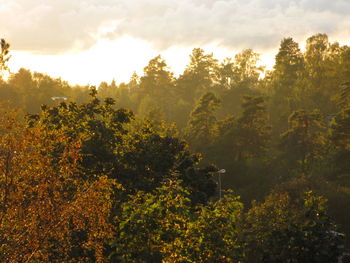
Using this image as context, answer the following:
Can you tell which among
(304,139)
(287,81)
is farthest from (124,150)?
(287,81)

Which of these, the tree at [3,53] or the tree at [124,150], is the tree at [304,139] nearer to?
the tree at [124,150]

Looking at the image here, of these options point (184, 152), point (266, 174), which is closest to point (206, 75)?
point (266, 174)

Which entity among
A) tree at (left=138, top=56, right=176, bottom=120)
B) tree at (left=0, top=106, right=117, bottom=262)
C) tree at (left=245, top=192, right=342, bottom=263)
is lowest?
tree at (left=245, top=192, right=342, bottom=263)

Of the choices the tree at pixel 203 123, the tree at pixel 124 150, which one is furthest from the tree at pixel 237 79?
the tree at pixel 124 150

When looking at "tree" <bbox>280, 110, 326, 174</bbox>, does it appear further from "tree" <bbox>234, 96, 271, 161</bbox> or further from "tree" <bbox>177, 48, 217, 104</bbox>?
"tree" <bbox>177, 48, 217, 104</bbox>

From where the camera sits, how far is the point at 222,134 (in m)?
66.9

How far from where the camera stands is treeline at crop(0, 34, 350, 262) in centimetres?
1374

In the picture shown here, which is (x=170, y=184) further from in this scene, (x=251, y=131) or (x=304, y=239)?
(x=251, y=131)

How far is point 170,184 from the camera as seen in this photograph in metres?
17.2

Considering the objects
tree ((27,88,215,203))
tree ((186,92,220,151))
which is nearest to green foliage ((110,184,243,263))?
tree ((27,88,215,203))

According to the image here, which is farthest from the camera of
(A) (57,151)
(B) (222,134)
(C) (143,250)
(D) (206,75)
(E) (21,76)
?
(D) (206,75)

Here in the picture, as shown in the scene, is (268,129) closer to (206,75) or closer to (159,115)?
(159,115)

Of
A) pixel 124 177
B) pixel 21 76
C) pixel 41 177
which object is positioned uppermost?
pixel 21 76

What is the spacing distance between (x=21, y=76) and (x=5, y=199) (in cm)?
9552
